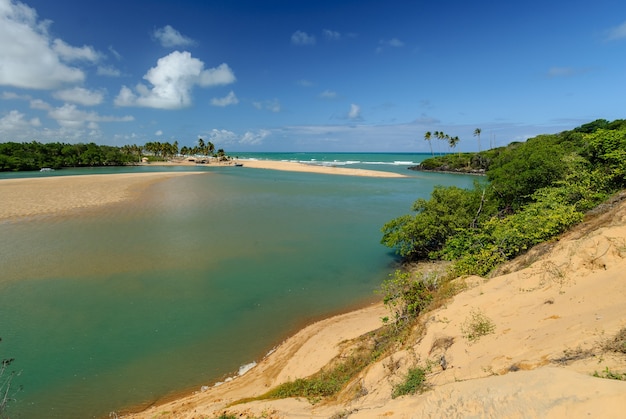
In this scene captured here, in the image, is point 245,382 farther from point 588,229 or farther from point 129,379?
point 588,229

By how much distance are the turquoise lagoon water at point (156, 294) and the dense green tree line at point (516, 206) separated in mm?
3391

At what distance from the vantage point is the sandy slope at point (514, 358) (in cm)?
416

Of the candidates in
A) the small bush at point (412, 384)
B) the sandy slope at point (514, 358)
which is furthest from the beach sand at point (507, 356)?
the small bush at point (412, 384)

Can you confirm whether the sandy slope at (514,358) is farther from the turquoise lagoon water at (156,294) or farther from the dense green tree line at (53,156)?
the dense green tree line at (53,156)

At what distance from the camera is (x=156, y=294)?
16578 millimetres

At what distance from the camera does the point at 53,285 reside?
17.3 meters

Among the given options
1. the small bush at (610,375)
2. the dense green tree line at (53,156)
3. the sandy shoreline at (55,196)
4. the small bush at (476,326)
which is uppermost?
the dense green tree line at (53,156)

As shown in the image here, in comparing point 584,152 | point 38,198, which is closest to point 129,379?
point 584,152

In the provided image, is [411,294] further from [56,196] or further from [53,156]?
[53,156]

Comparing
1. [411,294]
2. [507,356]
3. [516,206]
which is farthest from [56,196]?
[507,356]

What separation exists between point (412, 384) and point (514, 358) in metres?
1.85

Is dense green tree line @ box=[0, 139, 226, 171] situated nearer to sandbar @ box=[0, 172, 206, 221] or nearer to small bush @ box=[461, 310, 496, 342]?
sandbar @ box=[0, 172, 206, 221]

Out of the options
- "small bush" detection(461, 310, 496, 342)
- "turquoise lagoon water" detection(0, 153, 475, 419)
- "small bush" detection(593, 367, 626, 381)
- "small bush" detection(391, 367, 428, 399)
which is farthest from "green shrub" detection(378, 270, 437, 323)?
"small bush" detection(593, 367, 626, 381)

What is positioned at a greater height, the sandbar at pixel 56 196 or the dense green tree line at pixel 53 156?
the dense green tree line at pixel 53 156
